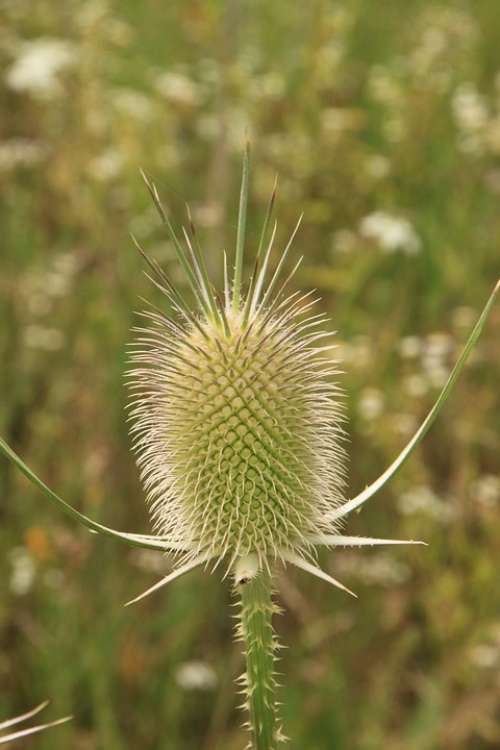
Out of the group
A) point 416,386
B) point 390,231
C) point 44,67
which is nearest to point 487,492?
point 416,386

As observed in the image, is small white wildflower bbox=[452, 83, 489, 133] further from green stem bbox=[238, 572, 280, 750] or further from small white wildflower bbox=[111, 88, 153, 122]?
green stem bbox=[238, 572, 280, 750]

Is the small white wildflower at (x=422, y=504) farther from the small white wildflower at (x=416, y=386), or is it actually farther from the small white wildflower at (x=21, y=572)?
the small white wildflower at (x=21, y=572)

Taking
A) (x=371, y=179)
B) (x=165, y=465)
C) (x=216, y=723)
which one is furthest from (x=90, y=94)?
(x=165, y=465)

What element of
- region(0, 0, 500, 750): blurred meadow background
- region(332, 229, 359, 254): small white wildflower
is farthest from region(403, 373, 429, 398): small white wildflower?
region(332, 229, 359, 254): small white wildflower

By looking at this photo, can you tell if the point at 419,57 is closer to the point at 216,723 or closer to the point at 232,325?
the point at 216,723

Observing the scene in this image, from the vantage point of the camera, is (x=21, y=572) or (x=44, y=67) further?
(x=44, y=67)

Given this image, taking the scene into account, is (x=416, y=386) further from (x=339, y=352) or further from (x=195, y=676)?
(x=195, y=676)

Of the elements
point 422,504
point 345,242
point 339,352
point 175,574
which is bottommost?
point 175,574
